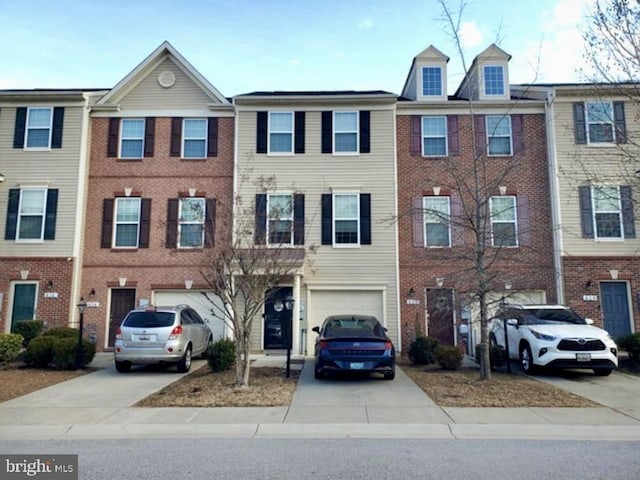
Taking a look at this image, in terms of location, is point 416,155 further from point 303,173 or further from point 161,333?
point 161,333

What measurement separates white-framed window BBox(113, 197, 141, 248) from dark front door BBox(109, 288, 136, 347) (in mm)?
1614

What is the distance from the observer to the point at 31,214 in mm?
16938

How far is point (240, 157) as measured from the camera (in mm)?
17109

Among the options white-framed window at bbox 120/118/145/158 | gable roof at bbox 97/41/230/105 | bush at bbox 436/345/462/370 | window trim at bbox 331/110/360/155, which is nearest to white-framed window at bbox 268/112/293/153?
window trim at bbox 331/110/360/155

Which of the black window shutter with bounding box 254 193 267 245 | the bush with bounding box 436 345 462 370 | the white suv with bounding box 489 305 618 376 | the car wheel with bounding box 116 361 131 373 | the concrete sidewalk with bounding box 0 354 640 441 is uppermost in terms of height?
the black window shutter with bounding box 254 193 267 245

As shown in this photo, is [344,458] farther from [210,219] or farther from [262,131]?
[262,131]

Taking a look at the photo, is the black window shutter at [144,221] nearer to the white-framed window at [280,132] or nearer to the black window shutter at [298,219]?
the white-framed window at [280,132]

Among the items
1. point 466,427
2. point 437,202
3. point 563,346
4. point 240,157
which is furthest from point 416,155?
point 466,427

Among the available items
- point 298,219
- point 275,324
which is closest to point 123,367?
point 275,324

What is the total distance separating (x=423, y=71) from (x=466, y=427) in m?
14.4

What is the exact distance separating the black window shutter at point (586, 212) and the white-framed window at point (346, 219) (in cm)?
763

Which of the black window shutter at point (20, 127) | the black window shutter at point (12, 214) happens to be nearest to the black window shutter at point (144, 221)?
the black window shutter at point (12, 214)

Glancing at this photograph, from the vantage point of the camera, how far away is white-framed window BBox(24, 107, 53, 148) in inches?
683

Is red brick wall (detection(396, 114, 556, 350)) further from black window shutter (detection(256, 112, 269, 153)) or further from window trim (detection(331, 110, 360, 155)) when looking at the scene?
black window shutter (detection(256, 112, 269, 153))
